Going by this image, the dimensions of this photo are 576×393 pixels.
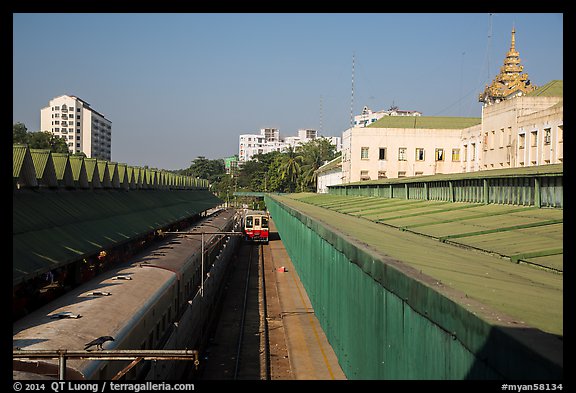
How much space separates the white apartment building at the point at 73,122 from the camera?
527 ft

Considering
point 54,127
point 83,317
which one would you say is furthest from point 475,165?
point 54,127

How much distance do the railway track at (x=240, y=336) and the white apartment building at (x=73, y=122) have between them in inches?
5179

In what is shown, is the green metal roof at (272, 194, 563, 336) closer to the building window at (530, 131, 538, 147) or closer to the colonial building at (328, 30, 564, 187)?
the building window at (530, 131, 538, 147)

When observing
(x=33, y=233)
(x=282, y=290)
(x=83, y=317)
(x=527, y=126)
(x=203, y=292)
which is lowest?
(x=282, y=290)

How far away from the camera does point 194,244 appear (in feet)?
83.2

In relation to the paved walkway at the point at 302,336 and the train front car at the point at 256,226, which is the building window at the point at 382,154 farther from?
the paved walkway at the point at 302,336

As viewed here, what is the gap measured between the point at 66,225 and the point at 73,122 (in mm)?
158136

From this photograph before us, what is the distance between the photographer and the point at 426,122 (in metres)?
60.8

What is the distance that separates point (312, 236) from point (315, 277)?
1235 millimetres

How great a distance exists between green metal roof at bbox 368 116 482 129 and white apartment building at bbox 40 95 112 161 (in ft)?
376

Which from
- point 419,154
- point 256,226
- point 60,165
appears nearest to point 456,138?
point 419,154
